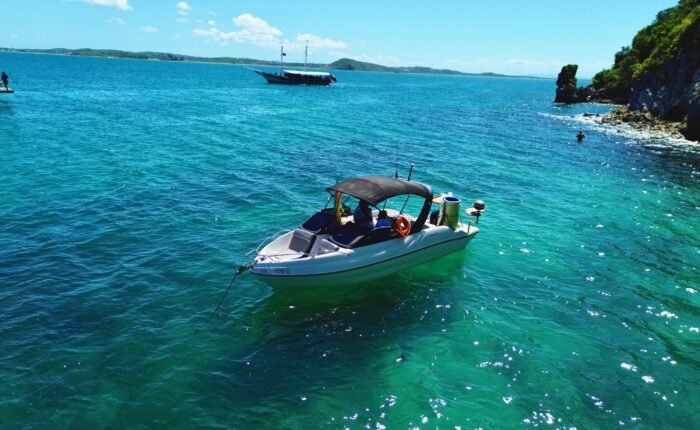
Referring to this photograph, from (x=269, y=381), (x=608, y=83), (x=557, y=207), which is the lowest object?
(x=269, y=381)

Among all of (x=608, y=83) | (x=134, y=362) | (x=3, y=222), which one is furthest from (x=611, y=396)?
(x=608, y=83)

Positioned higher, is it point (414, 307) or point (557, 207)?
point (557, 207)

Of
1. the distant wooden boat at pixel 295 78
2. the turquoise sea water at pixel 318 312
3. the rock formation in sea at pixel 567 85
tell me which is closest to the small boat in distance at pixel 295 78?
the distant wooden boat at pixel 295 78

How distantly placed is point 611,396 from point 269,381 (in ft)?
26.6

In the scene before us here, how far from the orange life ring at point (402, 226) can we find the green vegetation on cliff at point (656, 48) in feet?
178

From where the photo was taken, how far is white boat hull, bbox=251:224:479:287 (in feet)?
43.2

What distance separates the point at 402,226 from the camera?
15047mm

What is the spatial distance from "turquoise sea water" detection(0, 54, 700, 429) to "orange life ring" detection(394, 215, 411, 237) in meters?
1.82

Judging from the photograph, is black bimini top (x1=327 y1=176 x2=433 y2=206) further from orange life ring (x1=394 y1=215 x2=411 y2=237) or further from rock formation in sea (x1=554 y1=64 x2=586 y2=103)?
rock formation in sea (x1=554 y1=64 x2=586 y2=103)

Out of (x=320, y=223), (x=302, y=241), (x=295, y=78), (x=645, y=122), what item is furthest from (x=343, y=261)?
(x=295, y=78)

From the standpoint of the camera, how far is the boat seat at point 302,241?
46.0ft

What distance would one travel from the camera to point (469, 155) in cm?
3719

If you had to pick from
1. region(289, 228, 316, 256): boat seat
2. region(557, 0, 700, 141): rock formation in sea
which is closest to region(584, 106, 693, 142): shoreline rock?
region(557, 0, 700, 141): rock formation in sea

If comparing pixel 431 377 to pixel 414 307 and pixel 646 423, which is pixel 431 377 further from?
pixel 646 423
